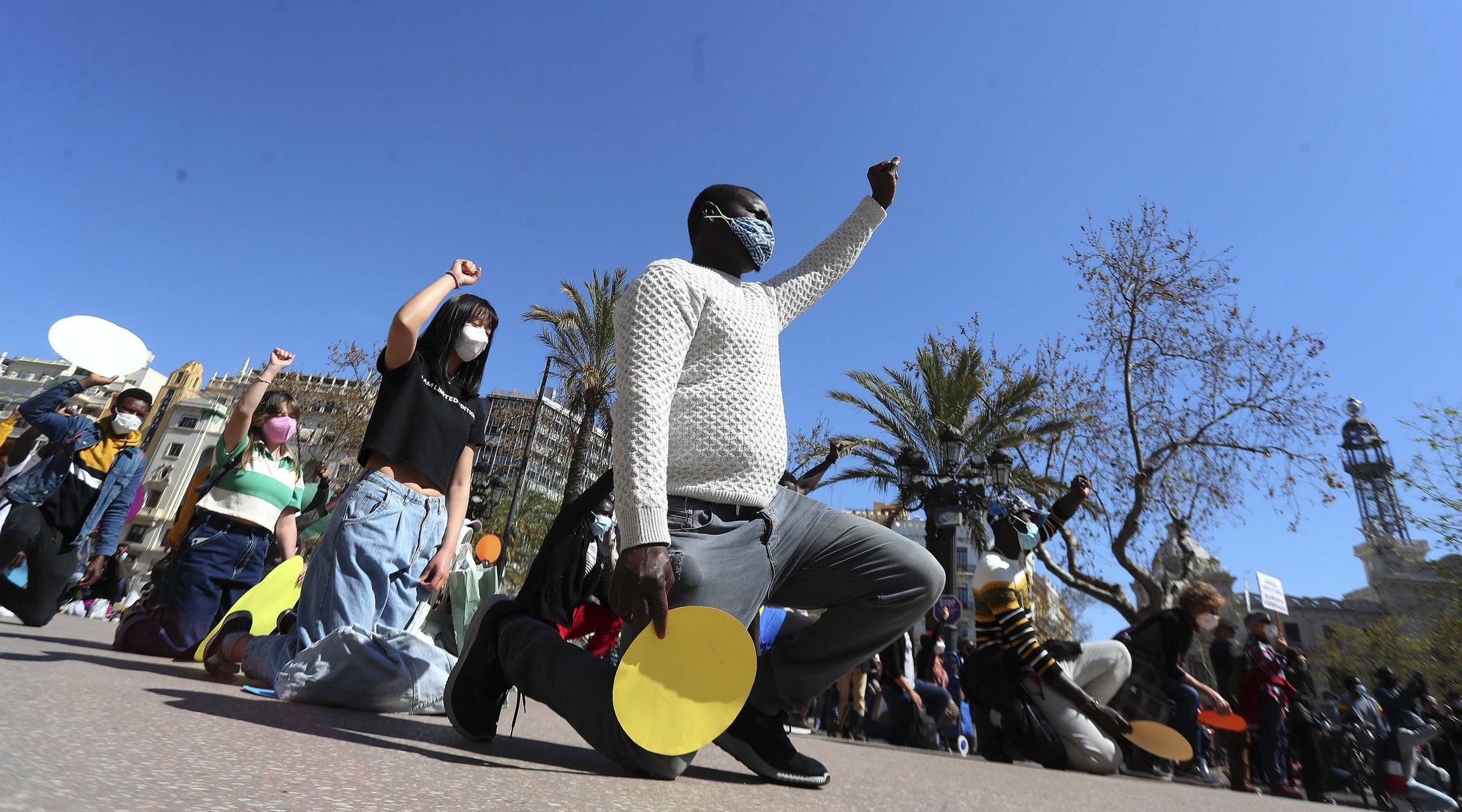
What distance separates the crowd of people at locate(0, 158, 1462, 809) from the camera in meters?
1.91

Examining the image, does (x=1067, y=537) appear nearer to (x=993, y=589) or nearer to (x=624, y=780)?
(x=993, y=589)

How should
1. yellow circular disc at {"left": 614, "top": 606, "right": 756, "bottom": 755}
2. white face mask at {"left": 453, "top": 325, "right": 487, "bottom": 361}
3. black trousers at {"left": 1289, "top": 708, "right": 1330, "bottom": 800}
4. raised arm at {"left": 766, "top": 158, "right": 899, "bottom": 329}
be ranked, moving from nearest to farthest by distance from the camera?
yellow circular disc at {"left": 614, "top": 606, "right": 756, "bottom": 755}, raised arm at {"left": 766, "top": 158, "right": 899, "bottom": 329}, white face mask at {"left": 453, "top": 325, "right": 487, "bottom": 361}, black trousers at {"left": 1289, "top": 708, "right": 1330, "bottom": 800}

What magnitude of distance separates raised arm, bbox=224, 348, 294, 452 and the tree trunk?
43.6ft

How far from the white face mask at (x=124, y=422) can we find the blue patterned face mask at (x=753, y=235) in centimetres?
457

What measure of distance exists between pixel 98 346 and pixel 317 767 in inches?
181

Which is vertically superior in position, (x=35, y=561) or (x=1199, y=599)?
(x=1199, y=599)

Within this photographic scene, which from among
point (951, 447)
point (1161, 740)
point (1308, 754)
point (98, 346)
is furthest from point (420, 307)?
point (951, 447)

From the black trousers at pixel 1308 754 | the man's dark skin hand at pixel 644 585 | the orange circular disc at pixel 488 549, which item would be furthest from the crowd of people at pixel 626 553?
the black trousers at pixel 1308 754

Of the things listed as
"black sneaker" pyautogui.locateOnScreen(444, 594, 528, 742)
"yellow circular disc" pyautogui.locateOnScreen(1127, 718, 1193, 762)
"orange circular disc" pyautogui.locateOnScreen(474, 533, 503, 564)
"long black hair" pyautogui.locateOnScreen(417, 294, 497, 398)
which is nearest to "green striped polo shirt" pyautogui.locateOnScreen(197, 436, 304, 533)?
"long black hair" pyautogui.locateOnScreen(417, 294, 497, 398)

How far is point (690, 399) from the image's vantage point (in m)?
2.05

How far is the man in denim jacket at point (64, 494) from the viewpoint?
14.5 feet

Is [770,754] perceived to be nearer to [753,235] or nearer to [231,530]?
[753,235]

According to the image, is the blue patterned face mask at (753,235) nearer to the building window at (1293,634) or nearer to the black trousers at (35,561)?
the black trousers at (35,561)

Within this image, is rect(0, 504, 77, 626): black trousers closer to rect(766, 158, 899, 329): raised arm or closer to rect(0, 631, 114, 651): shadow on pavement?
rect(0, 631, 114, 651): shadow on pavement
